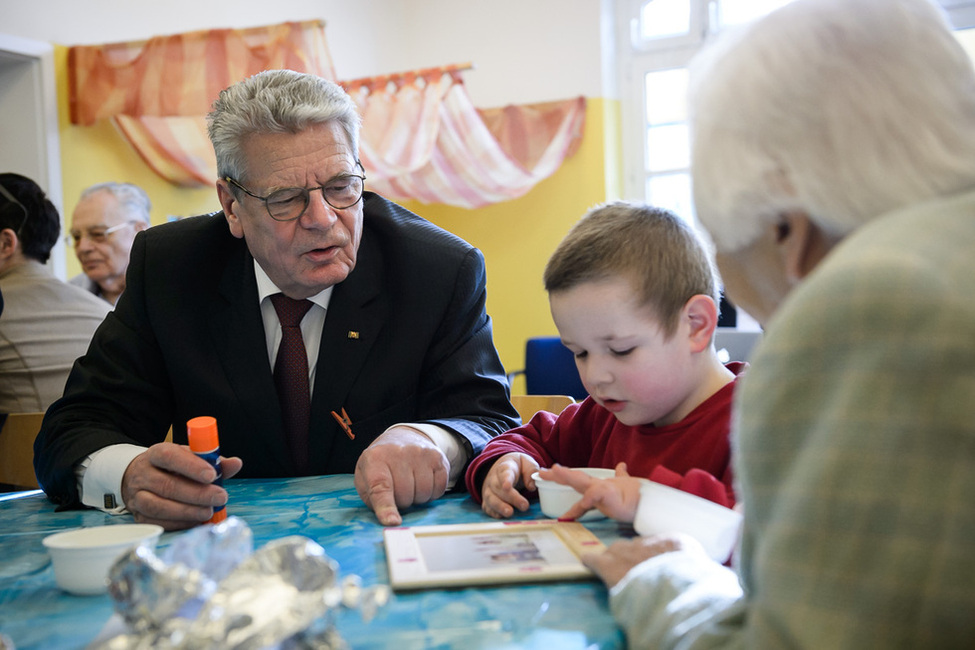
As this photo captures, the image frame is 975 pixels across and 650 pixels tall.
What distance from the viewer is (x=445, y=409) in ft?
6.03

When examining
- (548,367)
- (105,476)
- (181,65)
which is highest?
(181,65)

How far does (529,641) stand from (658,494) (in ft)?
1.17

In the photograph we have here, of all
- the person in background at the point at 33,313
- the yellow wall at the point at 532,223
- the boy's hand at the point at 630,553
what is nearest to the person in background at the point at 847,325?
the boy's hand at the point at 630,553

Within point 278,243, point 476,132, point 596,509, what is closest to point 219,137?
point 278,243

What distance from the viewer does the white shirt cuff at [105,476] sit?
4.86 ft

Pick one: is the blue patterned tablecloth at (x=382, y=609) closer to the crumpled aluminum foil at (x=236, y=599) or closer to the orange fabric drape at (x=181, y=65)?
the crumpled aluminum foil at (x=236, y=599)

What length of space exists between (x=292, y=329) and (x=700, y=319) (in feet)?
3.03

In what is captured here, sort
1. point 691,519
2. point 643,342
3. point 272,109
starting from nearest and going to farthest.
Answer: point 691,519 → point 643,342 → point 272,109

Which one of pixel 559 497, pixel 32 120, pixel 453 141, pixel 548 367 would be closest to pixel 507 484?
pixel 559 497

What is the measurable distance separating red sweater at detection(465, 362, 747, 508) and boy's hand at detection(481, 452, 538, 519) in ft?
0.18

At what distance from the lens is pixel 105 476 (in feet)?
4.91

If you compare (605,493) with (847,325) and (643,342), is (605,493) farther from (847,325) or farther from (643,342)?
(847,325)

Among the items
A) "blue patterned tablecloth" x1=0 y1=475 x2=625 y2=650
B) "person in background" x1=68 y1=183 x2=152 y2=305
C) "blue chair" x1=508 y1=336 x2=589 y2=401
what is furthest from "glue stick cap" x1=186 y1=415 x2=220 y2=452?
"blue chair" x1=508 y1=336 x2=589 y2=401

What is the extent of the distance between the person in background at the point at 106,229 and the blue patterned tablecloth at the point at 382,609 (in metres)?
2.98
